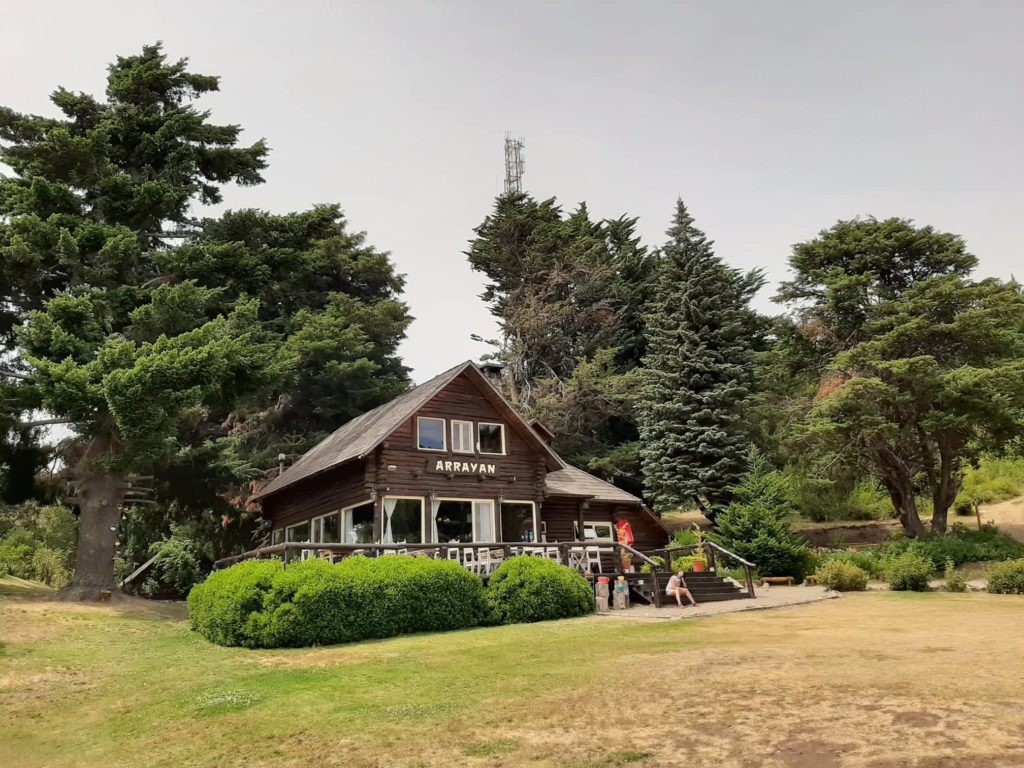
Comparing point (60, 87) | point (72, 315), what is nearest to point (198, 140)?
point (60, 87)

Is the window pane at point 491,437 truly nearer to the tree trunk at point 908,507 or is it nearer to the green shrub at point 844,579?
the green shrub at point 844,579

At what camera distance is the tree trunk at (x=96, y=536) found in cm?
2264

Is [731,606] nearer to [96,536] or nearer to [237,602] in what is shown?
[237,602]

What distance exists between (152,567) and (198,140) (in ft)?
57.1

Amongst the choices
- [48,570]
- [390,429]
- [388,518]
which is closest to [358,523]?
[388,518]

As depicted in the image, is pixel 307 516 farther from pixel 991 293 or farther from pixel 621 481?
pixel 991 293

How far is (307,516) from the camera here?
28922 millimetres

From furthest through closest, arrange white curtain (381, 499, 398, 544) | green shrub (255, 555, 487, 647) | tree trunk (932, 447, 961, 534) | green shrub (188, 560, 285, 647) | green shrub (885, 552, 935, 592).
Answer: tree trunk (932, 447, 961, 534), white curtain (381, 499, 398, 544), green shrub (885, 552, 935, 592), green shrub (188, 560, 285, 647), green shrub (255, 555, 487, 647)

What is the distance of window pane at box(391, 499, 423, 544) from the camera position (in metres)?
24.5

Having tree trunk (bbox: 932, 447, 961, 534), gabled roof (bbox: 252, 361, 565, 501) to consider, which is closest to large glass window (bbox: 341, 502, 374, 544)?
gabled roof (bbox: 252, 361, 565, 501)

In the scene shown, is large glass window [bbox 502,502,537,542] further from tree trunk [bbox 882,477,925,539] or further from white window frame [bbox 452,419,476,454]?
tree trunk [bbox 882,477,925,539]

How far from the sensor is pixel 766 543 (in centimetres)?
2694

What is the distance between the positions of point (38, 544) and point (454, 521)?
92.8 feet

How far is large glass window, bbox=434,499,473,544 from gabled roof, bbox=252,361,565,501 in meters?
3.29
